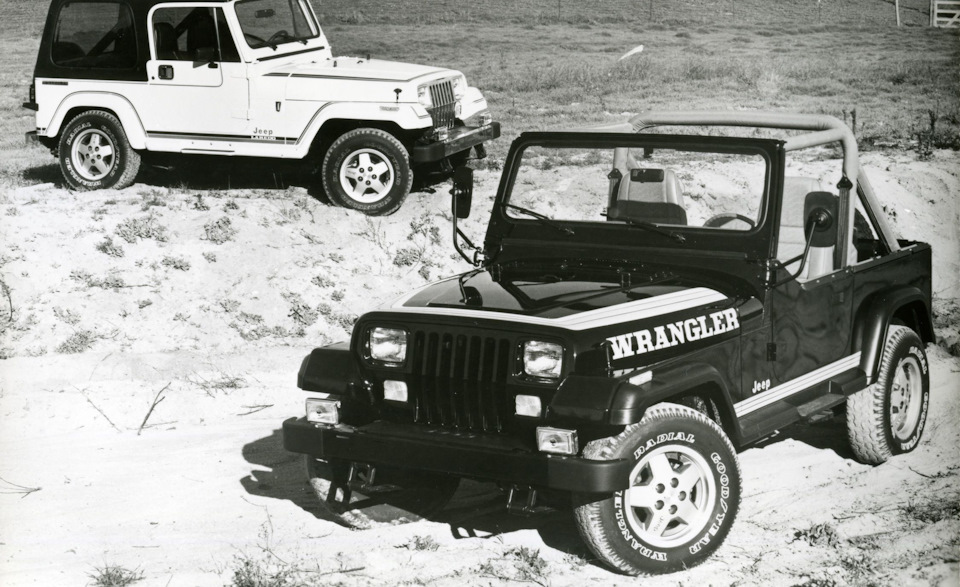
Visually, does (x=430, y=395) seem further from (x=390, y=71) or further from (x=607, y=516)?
(x=390, y=71)

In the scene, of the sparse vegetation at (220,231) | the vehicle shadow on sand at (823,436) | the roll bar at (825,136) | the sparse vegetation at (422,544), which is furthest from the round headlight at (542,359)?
the sparse vegetation at (220,231)

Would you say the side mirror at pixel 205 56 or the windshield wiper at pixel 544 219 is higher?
the side mirror at pixel 205 56

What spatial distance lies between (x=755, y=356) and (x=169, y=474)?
322 centimetres

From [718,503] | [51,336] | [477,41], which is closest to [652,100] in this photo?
[477,41]

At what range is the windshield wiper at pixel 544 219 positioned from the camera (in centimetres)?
616

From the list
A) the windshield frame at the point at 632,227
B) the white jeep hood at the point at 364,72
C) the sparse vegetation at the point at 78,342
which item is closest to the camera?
the windshield frame at the point at 632,227

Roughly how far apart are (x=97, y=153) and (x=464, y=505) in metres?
7.44

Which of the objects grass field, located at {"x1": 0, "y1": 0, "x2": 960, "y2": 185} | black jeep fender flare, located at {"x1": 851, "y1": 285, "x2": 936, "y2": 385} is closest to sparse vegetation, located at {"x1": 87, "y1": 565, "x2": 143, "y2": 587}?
black jeep fender flare, located at {"x1": 851, "y1": 285, "x2": 936, "y2": 385}

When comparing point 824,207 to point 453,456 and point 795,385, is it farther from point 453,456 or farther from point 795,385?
point 453,456

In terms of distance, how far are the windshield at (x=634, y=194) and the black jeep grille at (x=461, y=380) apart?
1287 mm

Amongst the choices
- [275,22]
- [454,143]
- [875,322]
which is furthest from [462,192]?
[275,22]

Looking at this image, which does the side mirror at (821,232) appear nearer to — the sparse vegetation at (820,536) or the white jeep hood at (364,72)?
the sparse vegetation at (820,536)

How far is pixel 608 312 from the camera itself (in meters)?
5.18

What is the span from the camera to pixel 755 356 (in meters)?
5.71
